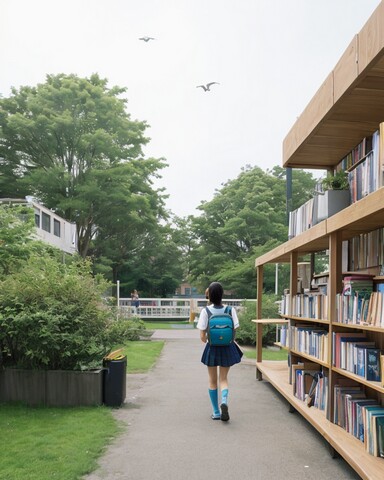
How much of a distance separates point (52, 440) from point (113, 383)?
80.2 inches

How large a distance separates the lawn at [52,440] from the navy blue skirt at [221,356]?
148 centimetres

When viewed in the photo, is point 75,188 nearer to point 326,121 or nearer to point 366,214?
point 326,121

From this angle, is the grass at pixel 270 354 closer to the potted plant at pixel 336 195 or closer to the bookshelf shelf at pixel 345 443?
the bookshelf shelf at pixel 345 443

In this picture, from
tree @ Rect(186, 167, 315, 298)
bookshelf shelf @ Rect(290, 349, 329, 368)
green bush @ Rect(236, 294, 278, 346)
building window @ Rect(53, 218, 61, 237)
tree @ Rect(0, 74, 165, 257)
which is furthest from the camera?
tree @ Rect(186, 167, 315, 298)

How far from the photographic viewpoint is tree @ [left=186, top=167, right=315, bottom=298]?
33625 mm

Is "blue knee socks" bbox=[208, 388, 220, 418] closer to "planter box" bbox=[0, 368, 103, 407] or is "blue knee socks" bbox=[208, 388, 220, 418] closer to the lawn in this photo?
the lawn

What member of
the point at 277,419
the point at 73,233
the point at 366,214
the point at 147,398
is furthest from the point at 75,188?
the point at 366,214

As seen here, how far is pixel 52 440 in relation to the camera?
20.1 ft

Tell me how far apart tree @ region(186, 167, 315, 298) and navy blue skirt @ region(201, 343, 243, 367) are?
→ 84.1 ft

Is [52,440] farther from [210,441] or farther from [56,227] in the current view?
[56,227]

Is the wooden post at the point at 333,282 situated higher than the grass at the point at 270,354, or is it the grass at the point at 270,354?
the wooden post at the point at 333,282

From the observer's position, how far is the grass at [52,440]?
511 centimetres

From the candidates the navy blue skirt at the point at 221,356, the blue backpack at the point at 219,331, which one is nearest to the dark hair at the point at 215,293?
the blue backpack at the point at 219,331

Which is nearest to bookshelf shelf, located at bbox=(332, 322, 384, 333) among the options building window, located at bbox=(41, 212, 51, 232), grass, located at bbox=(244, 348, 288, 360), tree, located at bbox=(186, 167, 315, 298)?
grass, located at bbox=(244, 348, 288, 360)
